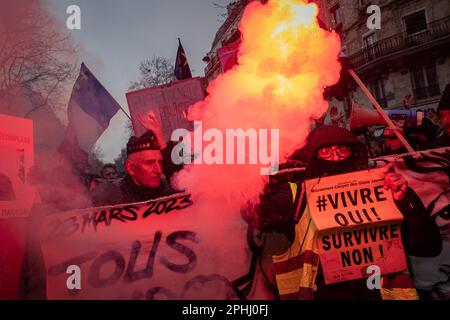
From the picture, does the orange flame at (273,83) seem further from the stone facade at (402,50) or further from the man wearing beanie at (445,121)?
the stone facade at (402,50)

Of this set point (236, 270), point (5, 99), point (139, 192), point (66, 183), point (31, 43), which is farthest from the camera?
point (5, 99)

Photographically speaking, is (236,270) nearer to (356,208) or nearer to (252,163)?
(252,163)

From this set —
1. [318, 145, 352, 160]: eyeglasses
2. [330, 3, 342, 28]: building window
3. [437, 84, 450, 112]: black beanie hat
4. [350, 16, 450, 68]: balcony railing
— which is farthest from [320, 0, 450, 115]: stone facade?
[318, 145, 352, 160]: eyeglasses

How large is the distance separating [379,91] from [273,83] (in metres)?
22.9

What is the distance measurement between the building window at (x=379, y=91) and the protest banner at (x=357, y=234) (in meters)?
22.4

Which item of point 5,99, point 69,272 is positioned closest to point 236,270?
point 69,272

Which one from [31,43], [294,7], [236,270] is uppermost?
[31,43]

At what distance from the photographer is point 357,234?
289cm

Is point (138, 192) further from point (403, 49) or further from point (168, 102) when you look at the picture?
point (403, 49)

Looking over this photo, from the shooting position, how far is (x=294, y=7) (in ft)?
11.4

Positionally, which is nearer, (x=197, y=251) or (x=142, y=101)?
(x=197, y=251)

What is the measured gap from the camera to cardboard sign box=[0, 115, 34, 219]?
3.44m

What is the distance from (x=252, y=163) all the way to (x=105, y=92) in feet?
11.7

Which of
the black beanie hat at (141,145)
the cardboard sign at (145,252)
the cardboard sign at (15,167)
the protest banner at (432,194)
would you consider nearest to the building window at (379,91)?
the protest banner at (432,194)
